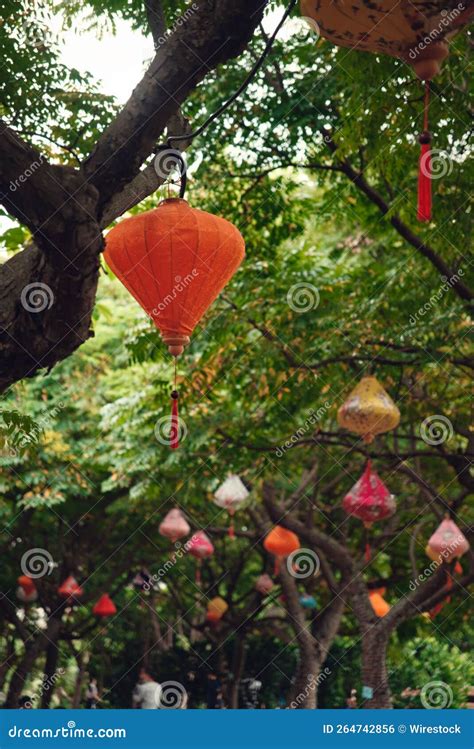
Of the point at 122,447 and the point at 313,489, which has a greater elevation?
the point at 313,489

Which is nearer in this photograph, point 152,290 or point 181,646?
point 152,290

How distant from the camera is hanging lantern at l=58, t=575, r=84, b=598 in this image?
18.5m

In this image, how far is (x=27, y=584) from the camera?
1900 centimetres

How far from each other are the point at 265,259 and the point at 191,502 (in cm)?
779

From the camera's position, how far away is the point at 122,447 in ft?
47.7

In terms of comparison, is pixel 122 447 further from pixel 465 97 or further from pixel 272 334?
→ pixel 465 97

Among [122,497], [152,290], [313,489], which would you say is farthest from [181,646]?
[152,290]

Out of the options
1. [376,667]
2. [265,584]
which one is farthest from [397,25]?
[265,584]

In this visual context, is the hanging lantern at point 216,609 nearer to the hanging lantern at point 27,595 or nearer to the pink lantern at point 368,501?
the hanging lantern at point 27,595

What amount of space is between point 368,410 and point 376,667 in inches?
240

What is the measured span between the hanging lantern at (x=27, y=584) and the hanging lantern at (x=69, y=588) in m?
0.57

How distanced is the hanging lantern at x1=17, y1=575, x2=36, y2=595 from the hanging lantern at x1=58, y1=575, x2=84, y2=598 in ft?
1.88

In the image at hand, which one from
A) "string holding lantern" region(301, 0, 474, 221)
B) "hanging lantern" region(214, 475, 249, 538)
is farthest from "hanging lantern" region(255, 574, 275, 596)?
"string holding lantern" region(301, 0, 474, 221)

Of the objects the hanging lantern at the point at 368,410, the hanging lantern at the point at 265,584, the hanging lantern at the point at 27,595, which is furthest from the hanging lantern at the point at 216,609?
the hanging lantern at the point at 368,410
